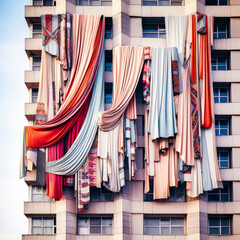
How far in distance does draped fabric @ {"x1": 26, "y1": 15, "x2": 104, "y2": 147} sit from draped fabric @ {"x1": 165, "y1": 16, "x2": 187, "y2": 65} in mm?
6468

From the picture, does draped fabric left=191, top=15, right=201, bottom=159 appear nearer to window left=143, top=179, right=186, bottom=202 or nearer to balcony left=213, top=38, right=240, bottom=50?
balcony left=213, top=38, right=240, bottom=50

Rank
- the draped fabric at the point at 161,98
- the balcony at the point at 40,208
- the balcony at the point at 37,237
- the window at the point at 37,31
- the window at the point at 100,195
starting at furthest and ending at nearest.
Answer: the window at the point at 37,31
the window at the point at 100,195
the balcony at the point at 40,208
the balcony at the point at 37,237
the draped fabric at the point at 161,98

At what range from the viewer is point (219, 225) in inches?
2785

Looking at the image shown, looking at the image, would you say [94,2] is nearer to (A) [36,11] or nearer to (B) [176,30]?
(A) [36,11]

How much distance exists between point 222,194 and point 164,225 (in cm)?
644

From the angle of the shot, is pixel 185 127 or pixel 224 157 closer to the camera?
pixel 185 127

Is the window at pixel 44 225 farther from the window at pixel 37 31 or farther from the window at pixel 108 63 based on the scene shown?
the window at pixel 37 31

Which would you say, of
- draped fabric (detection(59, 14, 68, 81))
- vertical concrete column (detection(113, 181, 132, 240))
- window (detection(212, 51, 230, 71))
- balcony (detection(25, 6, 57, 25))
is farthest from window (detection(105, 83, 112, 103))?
window (detection(212, 51, 230, 71))

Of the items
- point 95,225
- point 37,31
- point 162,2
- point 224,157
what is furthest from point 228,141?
point 37,31

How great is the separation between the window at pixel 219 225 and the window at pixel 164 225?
9.09 feet

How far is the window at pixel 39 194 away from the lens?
70.7 meters

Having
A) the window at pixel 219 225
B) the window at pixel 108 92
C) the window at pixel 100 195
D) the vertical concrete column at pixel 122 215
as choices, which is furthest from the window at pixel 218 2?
the window at pixel 100 195

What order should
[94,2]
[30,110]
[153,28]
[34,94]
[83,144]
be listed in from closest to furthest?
1. [83,144]
2. [30,110]
3. [34,94]
4. [153,28]
5. [94,2]

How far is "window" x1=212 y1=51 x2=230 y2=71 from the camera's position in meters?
74.8
